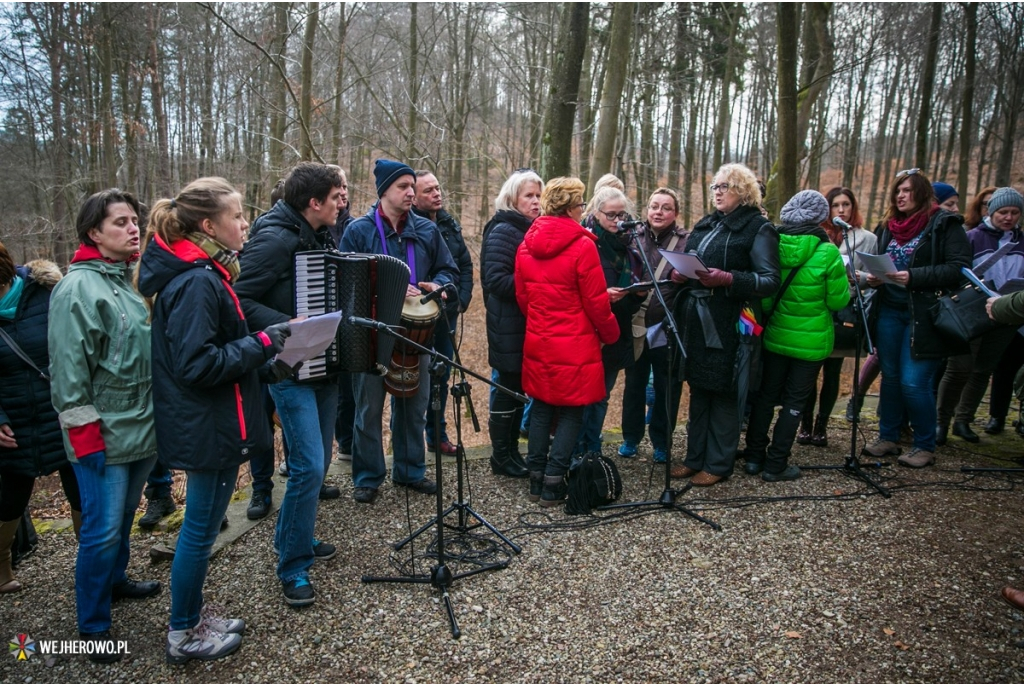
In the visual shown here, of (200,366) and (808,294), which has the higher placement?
(808,294)

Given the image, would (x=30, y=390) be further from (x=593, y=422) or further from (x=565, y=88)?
(x=565, y=88)

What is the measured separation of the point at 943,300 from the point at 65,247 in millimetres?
14303

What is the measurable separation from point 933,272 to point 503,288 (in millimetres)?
3091

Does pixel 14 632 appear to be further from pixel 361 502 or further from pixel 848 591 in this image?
pixel 848 591

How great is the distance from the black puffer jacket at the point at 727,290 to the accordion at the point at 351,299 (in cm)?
217

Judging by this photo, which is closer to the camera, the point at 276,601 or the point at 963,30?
the point at 276,601

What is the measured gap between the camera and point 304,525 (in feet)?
10.9

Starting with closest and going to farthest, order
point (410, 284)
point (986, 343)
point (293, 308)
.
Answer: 1. point (293, 308)
2. point (410, 284)
3. point (986, 343)

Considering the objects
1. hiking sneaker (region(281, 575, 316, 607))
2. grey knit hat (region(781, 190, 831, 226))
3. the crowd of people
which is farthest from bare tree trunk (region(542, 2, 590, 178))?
hiking sneaker (region(281, 575, 316, 607))

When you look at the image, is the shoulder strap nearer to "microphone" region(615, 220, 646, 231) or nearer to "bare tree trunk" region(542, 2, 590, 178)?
"microphone" region(615, 220, 646, 231)

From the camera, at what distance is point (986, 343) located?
18.7 feet

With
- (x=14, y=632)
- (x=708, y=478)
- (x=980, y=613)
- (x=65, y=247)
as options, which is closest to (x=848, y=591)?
(x=980, y=613)

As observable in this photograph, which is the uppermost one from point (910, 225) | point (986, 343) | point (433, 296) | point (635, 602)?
point (910, 225)

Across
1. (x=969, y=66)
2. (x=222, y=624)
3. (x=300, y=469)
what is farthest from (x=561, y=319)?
(x=969, y=66)
